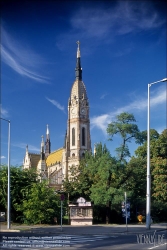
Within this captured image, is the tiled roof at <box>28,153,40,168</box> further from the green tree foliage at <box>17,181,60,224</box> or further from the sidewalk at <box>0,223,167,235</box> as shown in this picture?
the sidewalk at <box>0,223,167,235</box>

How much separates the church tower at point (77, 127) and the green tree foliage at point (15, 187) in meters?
59.7

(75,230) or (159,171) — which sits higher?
(159,171)

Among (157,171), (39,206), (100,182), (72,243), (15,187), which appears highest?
(157,171)

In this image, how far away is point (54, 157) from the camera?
309ft

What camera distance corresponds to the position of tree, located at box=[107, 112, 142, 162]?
25172 mm

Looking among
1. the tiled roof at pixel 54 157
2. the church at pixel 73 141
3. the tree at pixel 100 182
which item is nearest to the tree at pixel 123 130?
the tree at pixel 100 182

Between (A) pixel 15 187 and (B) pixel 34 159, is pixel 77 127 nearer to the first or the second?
(B) pixel 34 159

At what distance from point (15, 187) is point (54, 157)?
7092cm

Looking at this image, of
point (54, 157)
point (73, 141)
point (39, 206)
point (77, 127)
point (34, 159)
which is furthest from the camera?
point (54, 157)

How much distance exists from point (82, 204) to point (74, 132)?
67080 millimetres

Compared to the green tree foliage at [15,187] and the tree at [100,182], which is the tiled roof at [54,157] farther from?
the green tree foliage at [15,187]

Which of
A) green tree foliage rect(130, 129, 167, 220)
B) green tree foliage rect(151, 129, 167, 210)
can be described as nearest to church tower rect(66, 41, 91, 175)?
green tree foliage rect(130, 129, 167, 220)

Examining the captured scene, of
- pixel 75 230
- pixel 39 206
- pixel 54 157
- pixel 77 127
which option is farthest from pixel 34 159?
pixel 75 230

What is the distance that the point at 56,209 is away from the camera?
22.7 meters
